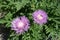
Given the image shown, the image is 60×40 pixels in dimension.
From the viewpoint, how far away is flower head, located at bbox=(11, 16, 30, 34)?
2117 millimetres

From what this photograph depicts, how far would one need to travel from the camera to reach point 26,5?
2.40m

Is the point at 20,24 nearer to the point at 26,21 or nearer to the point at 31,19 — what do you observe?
the point at 26,21

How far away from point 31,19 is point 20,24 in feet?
0.66

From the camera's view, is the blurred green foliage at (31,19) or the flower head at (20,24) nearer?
the flower head at (20,24)

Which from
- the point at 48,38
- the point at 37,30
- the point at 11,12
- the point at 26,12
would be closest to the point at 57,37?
the point at 48,38

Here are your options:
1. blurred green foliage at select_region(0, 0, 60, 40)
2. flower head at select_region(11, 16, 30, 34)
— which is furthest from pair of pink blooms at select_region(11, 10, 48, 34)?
blurred green foliage at select_region(0, 0, 60, 40)

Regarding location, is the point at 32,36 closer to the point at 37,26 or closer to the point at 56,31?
the point at 37,26

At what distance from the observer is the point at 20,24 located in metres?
2.13

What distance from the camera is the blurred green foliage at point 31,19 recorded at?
2.23 m

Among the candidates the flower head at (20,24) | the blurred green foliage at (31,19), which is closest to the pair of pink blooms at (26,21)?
the flower head at (20,24)

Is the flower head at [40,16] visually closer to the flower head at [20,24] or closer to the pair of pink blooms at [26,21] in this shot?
the pair of pink blooms at [26,21]

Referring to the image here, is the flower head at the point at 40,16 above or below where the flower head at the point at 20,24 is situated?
above

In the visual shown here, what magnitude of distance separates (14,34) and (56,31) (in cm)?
51

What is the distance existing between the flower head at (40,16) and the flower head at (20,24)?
0.35 feet
